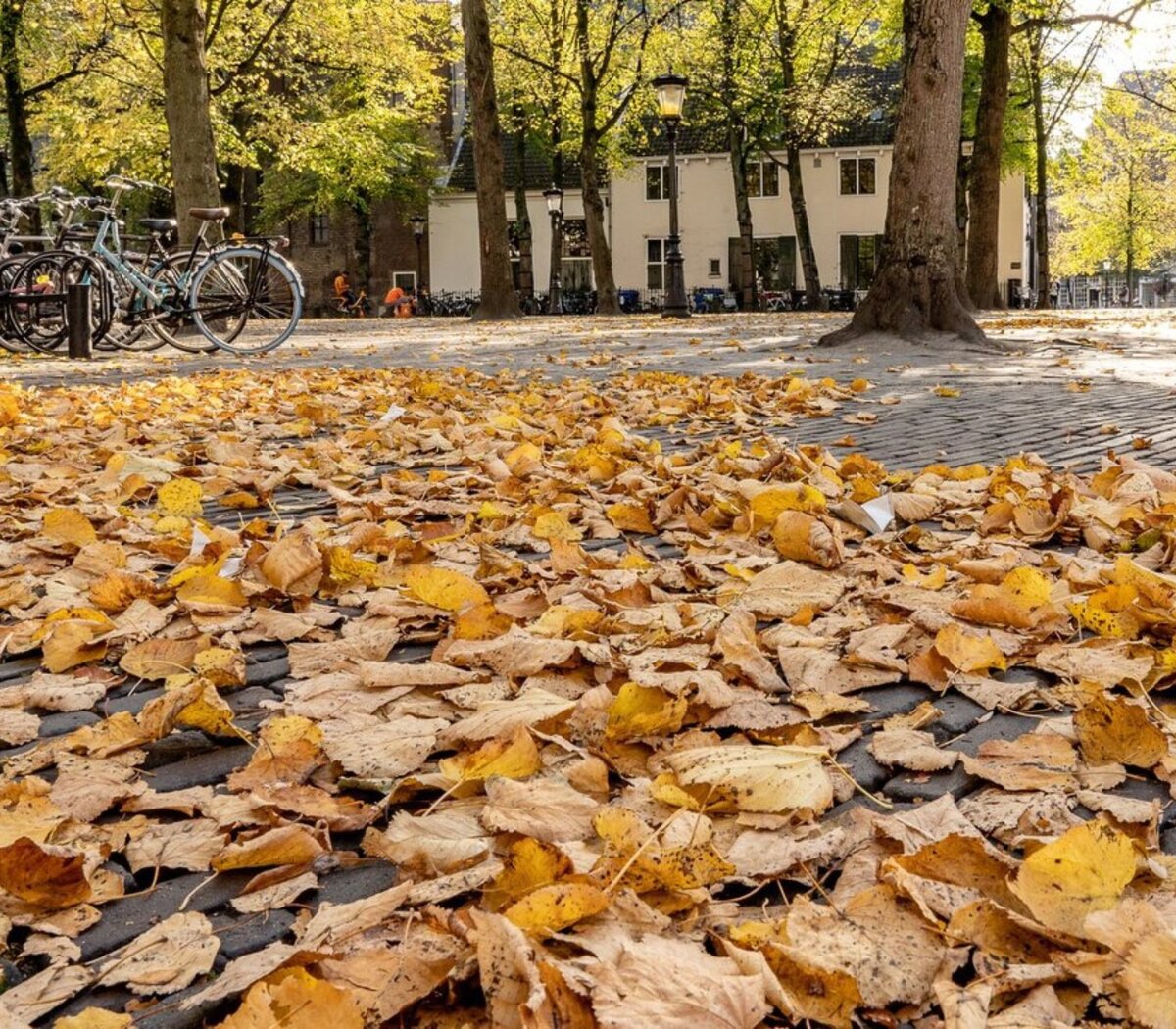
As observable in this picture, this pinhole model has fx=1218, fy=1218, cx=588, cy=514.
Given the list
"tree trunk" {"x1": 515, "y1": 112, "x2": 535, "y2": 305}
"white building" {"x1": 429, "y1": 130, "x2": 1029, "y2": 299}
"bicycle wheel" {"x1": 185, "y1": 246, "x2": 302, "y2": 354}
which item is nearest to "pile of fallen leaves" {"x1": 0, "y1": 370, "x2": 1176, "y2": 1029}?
"bicycle wheel" {"x1": 185, "y1": 246, "x2": 302, "y2": 354}

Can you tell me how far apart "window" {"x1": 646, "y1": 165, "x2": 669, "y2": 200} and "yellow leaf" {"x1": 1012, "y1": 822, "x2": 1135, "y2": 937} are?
46010mm

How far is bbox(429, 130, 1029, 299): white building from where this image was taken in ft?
147

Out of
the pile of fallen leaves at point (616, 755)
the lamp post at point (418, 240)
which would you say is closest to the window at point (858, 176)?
the lamp post at point (418, 240)

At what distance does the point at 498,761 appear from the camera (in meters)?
1.78

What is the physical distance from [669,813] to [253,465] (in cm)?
372

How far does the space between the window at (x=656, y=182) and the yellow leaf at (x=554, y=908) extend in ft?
151

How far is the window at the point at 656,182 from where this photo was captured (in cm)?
4578

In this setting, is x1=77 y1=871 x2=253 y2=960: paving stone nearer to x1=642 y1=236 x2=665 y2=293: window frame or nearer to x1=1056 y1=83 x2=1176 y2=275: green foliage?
x1=642 y1=236 x2=665 y2=293: window frame

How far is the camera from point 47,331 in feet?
39.9

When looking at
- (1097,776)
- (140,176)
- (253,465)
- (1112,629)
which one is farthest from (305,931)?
(140,176)

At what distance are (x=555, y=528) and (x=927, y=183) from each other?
9252 millimetres

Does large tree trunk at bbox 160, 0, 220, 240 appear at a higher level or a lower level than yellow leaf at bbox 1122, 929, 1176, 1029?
higher

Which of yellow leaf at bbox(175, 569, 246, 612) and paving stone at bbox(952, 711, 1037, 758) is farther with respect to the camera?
yellow leaf at bbox(175, 569, 246, 612)

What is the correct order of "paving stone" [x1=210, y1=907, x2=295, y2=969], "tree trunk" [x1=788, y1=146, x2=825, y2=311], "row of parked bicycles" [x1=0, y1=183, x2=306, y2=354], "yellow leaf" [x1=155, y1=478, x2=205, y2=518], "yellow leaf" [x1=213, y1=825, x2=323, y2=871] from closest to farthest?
"paving stone" [x1=210, y1=907, x2=295, y2=969]
"yellow leaf" [x1=213, y1=825, x2=323, y2=871]
"yellow leaf" [x1=155, y1=478, x2=205, y2=518]
"row of parked bicycles" [x1=0, y1=183, x2=306, y2=354]
"tree trunk" [x1=788, y1=146, x2=825, y2=311]
